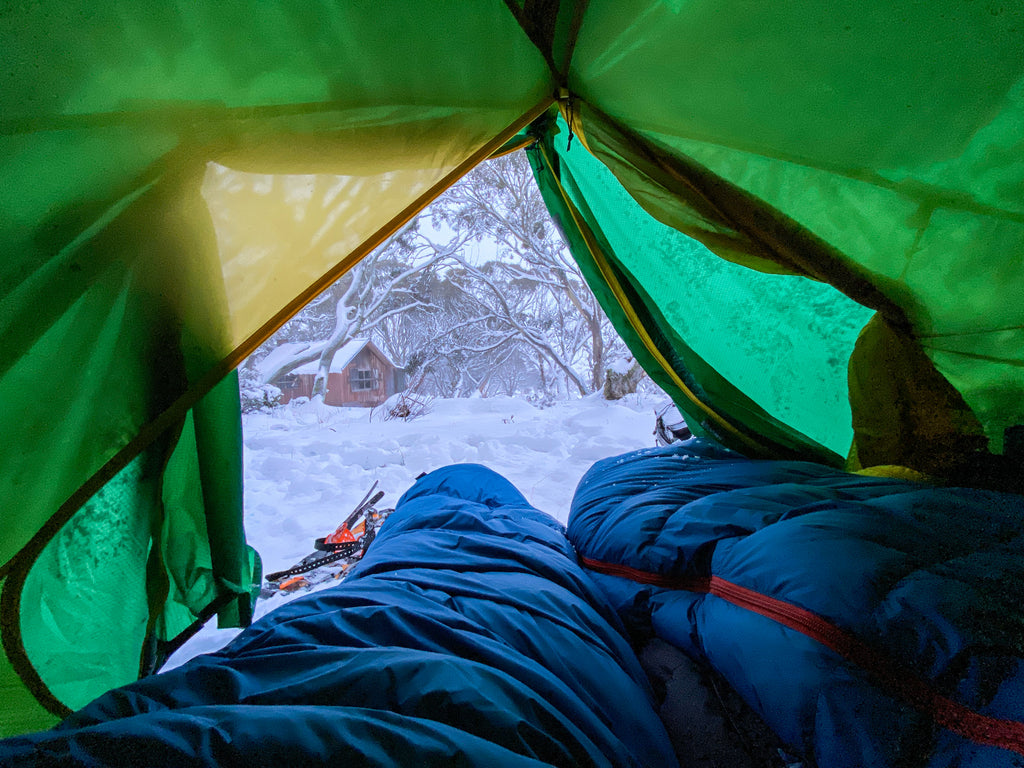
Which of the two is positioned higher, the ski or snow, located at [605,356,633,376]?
snow, located at [605,356,633,376]

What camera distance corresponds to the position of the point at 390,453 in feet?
11.3

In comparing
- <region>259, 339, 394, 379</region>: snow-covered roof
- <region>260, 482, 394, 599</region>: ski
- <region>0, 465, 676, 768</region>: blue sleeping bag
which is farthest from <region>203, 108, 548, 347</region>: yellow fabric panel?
<region>259, 339, 394, 379</region>: snow-covered roof

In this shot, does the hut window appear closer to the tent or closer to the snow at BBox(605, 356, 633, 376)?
the snow at BBox(605, 356, 633, 376)

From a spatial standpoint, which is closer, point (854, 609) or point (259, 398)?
point (854, 609)

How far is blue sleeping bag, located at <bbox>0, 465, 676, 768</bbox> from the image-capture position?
33 centimetres

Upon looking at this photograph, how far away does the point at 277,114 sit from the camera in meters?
0.56

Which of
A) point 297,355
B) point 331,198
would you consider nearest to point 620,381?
point 297,355

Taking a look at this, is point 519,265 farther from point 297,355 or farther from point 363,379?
point 363,379

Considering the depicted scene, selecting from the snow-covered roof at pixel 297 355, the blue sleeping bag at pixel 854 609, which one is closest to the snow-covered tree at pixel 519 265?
the snow-covered roof at pixel 297 355

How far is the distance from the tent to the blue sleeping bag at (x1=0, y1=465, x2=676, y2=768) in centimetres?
24

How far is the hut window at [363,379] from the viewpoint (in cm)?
902

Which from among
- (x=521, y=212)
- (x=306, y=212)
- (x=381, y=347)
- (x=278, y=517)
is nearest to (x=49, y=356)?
(x=306, y=212)

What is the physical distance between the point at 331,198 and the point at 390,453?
2.99 meters

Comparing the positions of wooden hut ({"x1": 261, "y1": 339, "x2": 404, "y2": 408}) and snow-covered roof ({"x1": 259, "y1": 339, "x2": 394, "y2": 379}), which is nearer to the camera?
snow-covered roof ({"x1": 259, "y1": 339, "x2": 394, "y2": 379})
